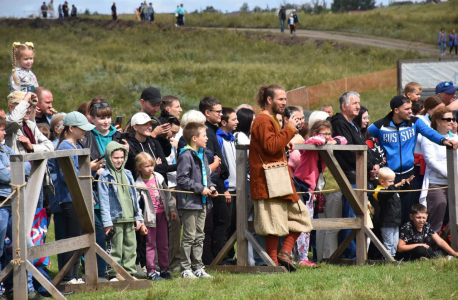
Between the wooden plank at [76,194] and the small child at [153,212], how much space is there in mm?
965

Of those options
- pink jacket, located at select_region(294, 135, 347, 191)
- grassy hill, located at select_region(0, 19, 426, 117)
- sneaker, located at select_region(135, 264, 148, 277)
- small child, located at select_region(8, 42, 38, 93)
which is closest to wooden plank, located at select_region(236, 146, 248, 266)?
pink jacket, located at select_region(294, 135, 347, 191)

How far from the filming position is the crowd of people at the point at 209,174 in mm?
7004

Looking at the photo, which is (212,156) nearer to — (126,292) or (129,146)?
(129,146)

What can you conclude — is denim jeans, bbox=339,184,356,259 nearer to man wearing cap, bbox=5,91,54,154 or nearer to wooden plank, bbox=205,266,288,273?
wooden plank, bbox=205,266,288,273

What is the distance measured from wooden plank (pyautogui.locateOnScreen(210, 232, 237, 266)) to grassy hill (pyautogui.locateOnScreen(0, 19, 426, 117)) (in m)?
19.9

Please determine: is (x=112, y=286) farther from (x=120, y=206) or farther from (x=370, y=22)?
(x=370, y=22)

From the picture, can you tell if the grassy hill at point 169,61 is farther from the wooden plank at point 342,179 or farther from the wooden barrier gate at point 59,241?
the wooden barrier gate at point 59,241

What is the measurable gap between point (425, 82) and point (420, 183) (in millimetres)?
18725

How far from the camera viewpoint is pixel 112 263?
649 centimetres

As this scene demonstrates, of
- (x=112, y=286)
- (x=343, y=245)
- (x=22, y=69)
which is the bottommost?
(x=343, y=245)

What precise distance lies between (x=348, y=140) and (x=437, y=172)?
1.40 meters

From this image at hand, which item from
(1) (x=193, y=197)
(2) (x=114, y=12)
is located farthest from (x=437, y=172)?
(2) (x=114, y=12)

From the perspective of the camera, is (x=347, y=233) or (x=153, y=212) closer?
(x=153, y=212)

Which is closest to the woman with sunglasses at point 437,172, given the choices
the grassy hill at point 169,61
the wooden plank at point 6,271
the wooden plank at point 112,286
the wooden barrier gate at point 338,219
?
the wooden barrier gate at point 338,219
